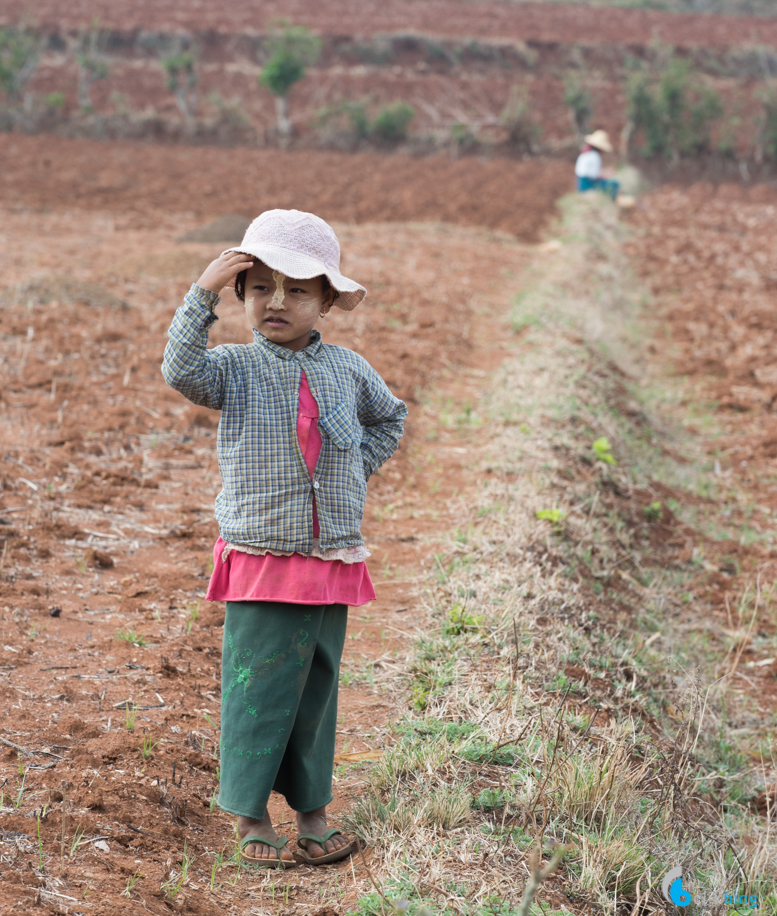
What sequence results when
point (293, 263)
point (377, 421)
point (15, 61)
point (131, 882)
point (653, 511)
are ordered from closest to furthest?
1. point (131, 882)
2. point (293, 263)
3. point (377, 421)
4. point (653, 511)
5. point (15, 61)

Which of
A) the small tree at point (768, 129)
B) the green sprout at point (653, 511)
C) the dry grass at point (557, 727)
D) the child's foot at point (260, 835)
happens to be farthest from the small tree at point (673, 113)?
the child's foot at point (260, 835)

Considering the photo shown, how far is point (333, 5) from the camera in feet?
151

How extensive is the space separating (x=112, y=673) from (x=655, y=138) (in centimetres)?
3055

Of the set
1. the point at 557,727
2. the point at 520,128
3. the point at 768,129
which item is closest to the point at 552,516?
the point at 557,727

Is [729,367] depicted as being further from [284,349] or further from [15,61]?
[15,61]

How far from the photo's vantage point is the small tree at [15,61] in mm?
27703

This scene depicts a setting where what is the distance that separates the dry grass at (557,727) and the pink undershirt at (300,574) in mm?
628

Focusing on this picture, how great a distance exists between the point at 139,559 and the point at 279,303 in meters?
2.32

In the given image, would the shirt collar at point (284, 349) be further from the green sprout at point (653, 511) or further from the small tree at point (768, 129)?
the small tree at point (768, 129)

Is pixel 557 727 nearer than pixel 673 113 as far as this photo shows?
Yes

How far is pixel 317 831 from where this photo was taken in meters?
2.50

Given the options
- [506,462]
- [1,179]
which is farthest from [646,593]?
[1,179]

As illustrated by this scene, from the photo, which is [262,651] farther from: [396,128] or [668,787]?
[396,128]

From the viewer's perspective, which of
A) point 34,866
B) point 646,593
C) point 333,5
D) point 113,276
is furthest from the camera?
point 333,5
